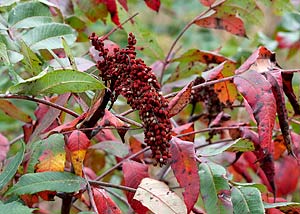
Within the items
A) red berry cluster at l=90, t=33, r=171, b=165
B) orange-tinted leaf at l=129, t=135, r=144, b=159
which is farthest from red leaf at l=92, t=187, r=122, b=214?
orange-tinted leaf at l=129, t=135, r=144, b=159

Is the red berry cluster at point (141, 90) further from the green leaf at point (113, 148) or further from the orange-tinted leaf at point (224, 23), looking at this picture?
the orange-tinted leaf at point (224, 23)

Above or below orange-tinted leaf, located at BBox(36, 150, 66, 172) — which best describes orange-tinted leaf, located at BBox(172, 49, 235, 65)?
above

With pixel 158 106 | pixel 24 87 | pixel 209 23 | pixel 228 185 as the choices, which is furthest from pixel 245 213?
pixel 209 23

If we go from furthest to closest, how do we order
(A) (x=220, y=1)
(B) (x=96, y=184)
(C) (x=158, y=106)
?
(A) (x=220, y=1)
(B) (x=96, y=184)
(C) (x=158, y=106)

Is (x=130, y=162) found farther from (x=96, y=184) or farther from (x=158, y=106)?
(x=158, y=106)

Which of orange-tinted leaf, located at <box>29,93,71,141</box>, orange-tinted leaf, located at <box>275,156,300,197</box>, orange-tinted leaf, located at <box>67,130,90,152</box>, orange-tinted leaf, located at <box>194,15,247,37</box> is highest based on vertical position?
orange-tinted leaf, located at <box>194,15,247,37</box>

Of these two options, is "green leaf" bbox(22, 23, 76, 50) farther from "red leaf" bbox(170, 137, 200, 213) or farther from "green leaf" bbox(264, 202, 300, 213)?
"green leaf" bbox(264, 202, 300, 213)

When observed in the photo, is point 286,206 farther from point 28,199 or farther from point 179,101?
point 28,199
